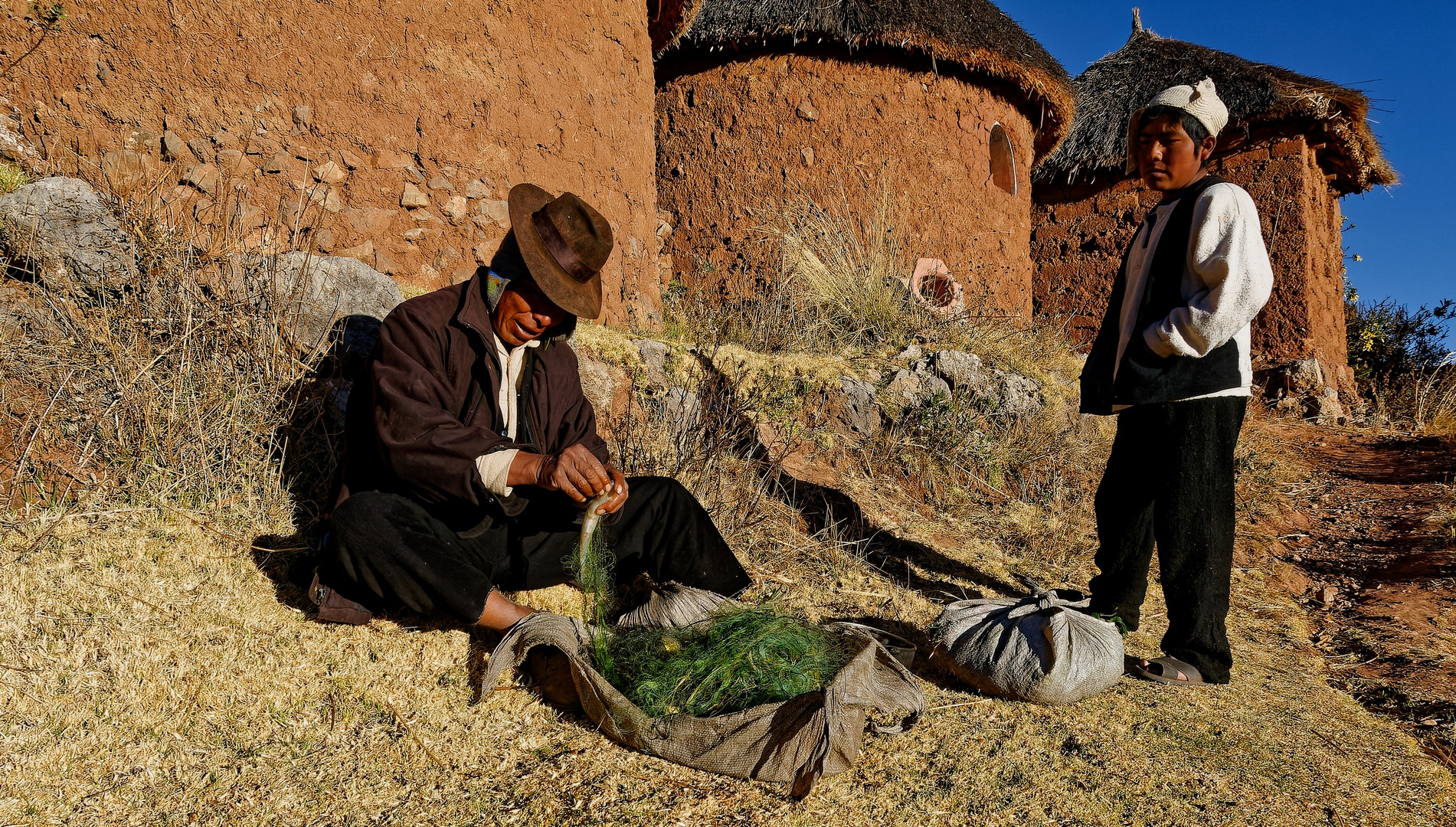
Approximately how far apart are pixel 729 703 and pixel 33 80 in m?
3.78

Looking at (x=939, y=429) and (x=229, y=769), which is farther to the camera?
(x=939, y=429)

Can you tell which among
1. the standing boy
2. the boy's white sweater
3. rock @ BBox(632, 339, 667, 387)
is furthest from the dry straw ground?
the boy's white sweater

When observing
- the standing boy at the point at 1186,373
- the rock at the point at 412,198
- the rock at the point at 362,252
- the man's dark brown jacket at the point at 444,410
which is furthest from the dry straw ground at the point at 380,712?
the rock at the point at 412,198

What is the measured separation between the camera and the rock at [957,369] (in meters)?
5.35

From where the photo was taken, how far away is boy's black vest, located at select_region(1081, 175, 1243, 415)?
101 inches

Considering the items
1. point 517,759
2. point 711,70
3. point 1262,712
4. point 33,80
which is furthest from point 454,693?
point 711,70

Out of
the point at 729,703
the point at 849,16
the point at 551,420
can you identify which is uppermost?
the point at 849,16

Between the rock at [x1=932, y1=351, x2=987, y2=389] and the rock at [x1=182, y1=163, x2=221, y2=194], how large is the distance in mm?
3924

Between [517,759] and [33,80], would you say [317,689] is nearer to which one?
[517,759]

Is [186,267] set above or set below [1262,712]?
above

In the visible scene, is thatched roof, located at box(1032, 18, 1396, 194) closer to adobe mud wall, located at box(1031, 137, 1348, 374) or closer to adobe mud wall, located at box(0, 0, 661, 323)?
adobe mud wall, located at box(1031, 137, 1348, 374)

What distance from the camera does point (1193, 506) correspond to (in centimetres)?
261

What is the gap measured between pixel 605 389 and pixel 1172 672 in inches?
98.7

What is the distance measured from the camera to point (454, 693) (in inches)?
88.7
